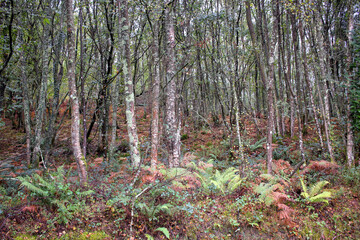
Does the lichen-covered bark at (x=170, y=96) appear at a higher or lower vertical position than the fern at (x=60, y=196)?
higher

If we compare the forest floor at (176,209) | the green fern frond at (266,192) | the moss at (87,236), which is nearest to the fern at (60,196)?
the forest floor at (176,209)

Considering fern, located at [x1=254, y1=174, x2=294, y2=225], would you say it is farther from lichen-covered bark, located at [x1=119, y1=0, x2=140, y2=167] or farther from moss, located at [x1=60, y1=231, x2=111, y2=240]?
moss, located at [x1=60, y1=231, x2=111, y2=240]

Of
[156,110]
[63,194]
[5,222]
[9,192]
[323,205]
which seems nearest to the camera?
[5,222]

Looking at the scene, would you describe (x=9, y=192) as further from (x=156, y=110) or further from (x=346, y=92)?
(x=346, y=92)

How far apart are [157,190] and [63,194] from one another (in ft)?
6.23

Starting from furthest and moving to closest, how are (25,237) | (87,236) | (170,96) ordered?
(170,96) → (87,236) → (25,237)

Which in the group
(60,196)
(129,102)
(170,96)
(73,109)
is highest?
(170,96)

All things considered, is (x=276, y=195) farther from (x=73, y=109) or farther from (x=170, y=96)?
(x=73, y=109)

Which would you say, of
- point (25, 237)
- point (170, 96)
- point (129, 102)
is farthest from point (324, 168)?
point (25, 237)

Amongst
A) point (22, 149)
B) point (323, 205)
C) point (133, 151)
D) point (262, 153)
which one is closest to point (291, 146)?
point (262, 153)

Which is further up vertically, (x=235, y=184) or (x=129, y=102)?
(x=129, y=102)

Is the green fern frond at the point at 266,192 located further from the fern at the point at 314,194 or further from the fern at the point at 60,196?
the fern at the point at 60,196

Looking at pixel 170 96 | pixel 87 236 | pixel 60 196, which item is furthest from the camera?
pixel 170 96

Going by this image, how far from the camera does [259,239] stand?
4215 millimetres
